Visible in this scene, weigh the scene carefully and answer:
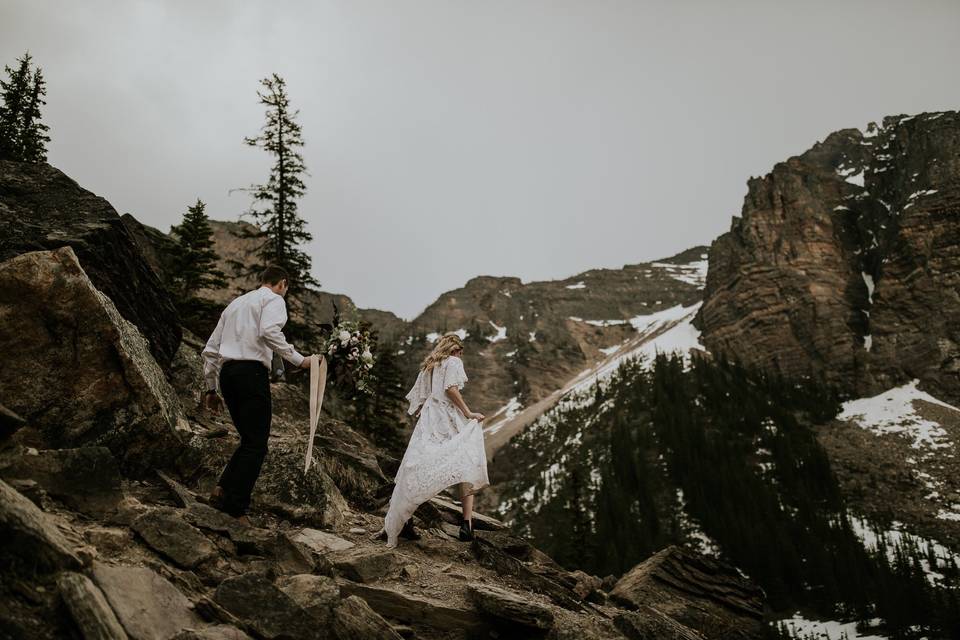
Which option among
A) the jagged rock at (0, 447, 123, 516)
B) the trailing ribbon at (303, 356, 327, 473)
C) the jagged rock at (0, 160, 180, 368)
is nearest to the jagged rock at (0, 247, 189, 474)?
the jagged rock at (0, 447, 123, 516)

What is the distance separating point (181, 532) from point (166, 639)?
4.94ft

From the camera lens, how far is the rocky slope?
338 centimetres

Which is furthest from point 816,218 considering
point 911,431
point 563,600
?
point 563,600

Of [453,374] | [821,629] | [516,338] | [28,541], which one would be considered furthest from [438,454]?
Answer: [516,338]

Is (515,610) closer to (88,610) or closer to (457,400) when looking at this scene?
(457,400)

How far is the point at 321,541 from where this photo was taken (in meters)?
6.39

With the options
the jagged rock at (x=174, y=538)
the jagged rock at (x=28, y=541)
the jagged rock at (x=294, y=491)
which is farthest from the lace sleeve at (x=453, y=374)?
the jagged rock at (x=28, y=541)

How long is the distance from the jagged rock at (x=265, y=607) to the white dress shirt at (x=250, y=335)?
7.81ft

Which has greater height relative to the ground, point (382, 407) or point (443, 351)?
point (443, 351)

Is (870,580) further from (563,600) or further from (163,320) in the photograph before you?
(163,320)

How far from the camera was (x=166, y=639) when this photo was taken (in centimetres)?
334

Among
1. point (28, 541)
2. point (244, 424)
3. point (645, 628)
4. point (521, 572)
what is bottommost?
point (645, 628)

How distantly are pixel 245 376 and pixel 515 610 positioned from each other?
3.51 meters

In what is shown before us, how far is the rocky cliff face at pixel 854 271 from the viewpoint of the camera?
8969 cm
